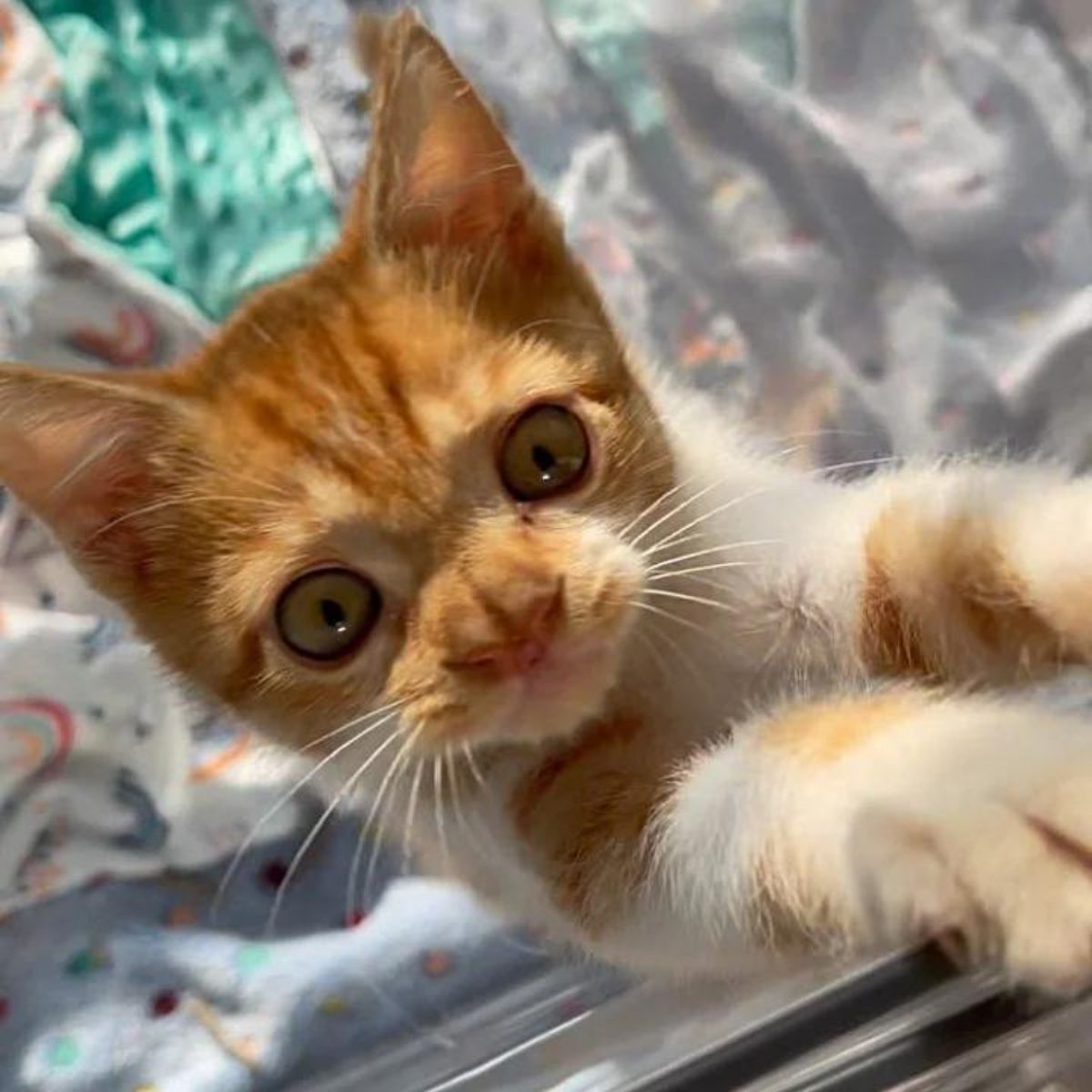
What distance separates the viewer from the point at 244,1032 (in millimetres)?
1319

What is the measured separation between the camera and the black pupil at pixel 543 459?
876 mm

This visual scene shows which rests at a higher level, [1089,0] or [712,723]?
[1089,0]

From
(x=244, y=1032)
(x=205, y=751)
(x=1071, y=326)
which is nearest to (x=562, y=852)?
(x=244, y=1032)

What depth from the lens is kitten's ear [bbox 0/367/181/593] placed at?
88 centimetres

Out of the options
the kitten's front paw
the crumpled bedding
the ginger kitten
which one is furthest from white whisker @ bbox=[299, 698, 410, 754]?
the crumpled bedding

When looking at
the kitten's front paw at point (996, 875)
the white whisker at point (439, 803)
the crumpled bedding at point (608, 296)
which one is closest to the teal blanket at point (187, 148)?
the crumpled bedding at point (608, 296)

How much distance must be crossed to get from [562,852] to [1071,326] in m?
0.78

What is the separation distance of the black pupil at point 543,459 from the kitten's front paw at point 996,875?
11.0 inches

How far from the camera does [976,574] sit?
91 centimetres

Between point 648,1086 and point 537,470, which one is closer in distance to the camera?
point 648,1086

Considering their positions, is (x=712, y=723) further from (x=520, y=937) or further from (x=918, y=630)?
(x=520, y=937)

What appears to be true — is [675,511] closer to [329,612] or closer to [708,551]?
[708,551]

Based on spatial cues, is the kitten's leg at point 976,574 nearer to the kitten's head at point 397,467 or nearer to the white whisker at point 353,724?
the kitten's head at point 397,467

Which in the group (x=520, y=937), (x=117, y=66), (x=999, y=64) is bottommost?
A: (x=520, y=937)
